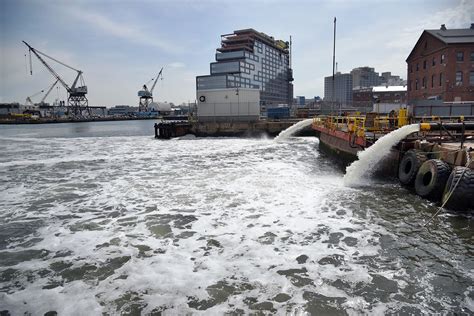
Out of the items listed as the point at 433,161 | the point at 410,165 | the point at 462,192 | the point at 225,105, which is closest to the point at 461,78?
the point at 225,105

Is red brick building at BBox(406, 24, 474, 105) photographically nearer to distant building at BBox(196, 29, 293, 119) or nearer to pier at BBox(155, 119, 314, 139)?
pier at BBox(155, 119, 314, 139)

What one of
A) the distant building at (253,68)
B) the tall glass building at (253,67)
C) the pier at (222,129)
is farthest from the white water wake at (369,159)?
the tall glass building at (253,67)

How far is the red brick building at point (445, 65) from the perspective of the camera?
46625 millimetres

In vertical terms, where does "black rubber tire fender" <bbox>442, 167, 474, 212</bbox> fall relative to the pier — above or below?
below

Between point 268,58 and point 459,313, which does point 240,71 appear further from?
point 459,313

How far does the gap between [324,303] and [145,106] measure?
573 feet

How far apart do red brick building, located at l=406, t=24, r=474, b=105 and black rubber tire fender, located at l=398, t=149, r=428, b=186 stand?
36181 millimetres

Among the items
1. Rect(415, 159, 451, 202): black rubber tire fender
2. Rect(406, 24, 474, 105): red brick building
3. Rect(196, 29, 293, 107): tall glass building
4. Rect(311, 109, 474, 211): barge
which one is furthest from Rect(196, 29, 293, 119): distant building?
Rect(415, 159, 451, 202): black rubber tire fender

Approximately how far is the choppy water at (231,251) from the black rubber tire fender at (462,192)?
46 centimetres

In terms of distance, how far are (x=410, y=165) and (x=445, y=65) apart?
152 feet

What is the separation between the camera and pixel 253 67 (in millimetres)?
Answer: 158875

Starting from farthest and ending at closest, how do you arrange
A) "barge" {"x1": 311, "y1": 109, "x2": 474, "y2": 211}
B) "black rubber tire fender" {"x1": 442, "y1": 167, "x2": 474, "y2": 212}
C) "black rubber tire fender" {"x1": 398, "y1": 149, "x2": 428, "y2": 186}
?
"black rubber tire fender" {"x1": 398, "y1": 149, "x2": 428, "y2": 186}, "barge" {"x1": 311, "y1": 109, "x2": 474, "y2": 211}, "black rubber tire fender" {"x1": 442, "y1": 167, "x2": 474, "y2": 212}

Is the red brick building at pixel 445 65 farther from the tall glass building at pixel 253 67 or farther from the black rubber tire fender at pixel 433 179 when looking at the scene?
the tall glass building at pixel 253 67

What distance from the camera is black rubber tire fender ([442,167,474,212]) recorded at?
859 centimetres
